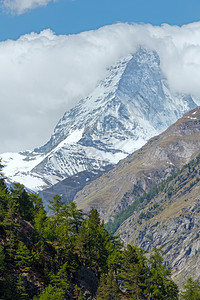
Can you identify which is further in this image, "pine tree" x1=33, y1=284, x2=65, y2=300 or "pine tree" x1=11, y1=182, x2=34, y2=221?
"pine tree" x1=11, y1=182, x2=34, y2=221

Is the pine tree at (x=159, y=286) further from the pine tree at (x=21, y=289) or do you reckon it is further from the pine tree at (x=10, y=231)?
the pine tree at (x=10, y=231)

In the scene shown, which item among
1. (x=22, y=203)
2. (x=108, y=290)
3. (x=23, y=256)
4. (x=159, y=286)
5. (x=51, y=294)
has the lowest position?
(x=159, y=286)

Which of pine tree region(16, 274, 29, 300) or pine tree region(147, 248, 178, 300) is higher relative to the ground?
pine tree region(16, 274, 29, 300)

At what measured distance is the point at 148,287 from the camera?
9919 centimetres

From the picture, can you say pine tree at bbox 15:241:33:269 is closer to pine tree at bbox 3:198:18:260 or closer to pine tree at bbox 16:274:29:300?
pine tree at bbox 3:198:18:260

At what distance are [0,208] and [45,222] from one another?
10304 millimetres

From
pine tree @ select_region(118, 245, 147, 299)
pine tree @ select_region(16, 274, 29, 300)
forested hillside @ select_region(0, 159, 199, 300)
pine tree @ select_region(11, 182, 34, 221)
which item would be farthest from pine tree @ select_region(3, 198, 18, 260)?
pine tree @ select_region(118, 245, 147, 299)

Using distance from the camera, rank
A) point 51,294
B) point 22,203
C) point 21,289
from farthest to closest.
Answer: point 22,203, point 21,289, point 51,294

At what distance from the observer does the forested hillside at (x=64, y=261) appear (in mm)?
92312

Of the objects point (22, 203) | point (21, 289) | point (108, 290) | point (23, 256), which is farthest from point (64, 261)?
point (22, 203)

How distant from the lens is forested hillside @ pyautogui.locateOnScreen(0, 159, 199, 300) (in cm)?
9231

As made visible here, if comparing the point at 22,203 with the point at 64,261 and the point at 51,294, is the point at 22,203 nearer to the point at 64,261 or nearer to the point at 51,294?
the point at 64,261

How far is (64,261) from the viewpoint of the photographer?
10188cm

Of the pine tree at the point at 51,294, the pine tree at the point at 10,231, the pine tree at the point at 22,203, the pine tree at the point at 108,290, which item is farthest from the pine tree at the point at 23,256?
the pine tree at the point at 22,203
